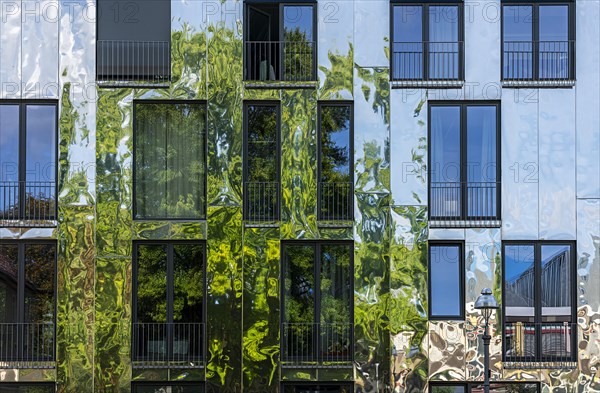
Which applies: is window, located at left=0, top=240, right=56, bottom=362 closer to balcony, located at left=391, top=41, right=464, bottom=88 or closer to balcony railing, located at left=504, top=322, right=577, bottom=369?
balcony, located at left=391, top=41, right=464, bottom=88

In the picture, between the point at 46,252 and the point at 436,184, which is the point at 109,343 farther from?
the point at 436,184

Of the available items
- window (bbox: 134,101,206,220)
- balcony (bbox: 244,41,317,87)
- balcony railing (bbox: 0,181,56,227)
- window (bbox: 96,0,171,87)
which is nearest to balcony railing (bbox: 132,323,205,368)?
window (bbox: 134,101,206,220)

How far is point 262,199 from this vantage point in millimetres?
21750

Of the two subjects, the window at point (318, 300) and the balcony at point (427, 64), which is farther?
the balcony at point (427, 64)

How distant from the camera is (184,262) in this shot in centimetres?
2170

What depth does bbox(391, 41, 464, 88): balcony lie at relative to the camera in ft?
71.7

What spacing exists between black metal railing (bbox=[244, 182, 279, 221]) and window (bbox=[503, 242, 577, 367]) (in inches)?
230

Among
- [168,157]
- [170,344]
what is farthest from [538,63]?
[170,344]

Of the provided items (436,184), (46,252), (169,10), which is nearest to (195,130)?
(169,10)

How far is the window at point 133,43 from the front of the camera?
71.9 feet

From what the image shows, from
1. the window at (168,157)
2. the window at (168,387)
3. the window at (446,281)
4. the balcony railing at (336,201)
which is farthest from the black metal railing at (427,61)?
the window at (168,387)

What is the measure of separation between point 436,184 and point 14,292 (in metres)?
10.8

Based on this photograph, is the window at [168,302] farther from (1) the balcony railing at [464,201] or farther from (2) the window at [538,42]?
(2) the window at [538,42]

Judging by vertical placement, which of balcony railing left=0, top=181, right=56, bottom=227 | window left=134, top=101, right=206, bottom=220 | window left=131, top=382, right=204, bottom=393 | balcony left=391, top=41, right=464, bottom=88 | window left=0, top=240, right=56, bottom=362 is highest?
balcony left=391, top=41, right=464, bottom=88
